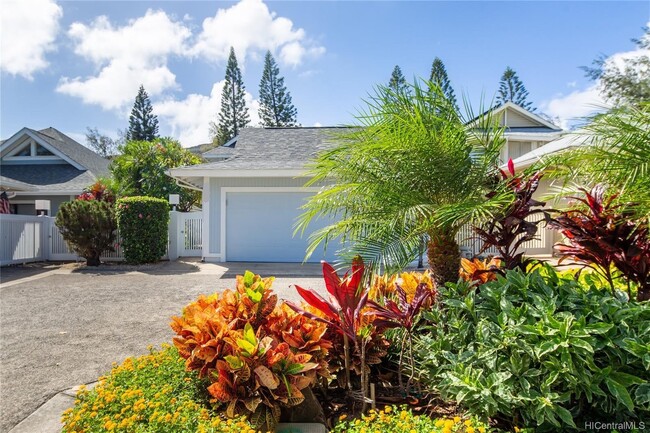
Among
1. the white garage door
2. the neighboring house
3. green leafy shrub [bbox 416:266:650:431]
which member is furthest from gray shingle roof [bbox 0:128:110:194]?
green leafy shrub [bbox 416:266:650:431]

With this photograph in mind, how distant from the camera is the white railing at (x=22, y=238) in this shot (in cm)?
993

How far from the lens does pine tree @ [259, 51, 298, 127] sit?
35.2m

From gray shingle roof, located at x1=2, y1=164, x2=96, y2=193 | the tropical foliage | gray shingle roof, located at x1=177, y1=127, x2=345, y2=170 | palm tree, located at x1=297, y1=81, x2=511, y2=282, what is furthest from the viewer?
gray shingle roof, located at x1=2, y1=164, x2=96, y2=193

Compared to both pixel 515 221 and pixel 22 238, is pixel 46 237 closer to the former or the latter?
pixel 22 238

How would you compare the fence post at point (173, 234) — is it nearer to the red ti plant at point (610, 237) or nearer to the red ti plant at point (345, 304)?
the red ti plant at point (345, 304)

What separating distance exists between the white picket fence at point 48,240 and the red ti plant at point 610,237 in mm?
11271

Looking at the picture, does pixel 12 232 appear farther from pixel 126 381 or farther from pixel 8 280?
pixel 126 381

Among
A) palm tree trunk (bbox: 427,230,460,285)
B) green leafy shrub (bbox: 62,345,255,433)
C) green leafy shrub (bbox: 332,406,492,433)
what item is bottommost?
green leafy shrub (bbox: 332,406,492,433)

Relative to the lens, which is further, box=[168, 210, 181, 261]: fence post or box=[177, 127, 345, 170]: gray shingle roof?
box=[168, 210, 181, 261]: fence post

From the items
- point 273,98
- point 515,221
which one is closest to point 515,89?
point 273,98

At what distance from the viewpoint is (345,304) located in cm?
244

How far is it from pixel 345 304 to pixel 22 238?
40.5 feet

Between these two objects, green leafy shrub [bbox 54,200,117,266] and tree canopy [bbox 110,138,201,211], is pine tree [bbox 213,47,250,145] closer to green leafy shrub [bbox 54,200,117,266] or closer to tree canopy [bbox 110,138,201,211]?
tree canopy [bbox 110,138,201,211]

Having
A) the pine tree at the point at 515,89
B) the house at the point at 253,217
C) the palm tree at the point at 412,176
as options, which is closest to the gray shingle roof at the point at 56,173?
the house at the point at 253,217
